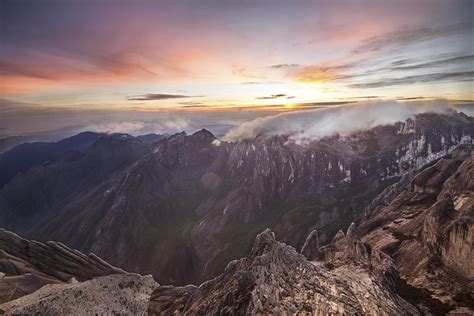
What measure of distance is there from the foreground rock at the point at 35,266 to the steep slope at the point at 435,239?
162 ft

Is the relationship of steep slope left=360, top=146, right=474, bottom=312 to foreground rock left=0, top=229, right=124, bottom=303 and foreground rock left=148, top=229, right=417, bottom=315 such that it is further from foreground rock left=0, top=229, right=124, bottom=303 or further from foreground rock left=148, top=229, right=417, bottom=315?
foreground rock left=0, top=229, right=124, bottom=303

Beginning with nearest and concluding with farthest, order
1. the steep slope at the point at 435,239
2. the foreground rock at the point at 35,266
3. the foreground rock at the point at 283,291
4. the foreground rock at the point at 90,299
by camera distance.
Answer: the foreground rock at the point at 90,299 < the foreground rock at the point at 283,291 < the foreground rock at the point at 35,266 < the steep slope at the point at 435,239

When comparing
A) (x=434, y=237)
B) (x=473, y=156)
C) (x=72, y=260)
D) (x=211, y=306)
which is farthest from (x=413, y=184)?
(x=72, y=260)

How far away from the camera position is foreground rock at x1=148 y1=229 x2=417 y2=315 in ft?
115

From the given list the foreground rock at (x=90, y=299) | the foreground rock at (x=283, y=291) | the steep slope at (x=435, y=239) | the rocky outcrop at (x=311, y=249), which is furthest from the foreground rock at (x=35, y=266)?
the steep slope at (x=435, y=239)

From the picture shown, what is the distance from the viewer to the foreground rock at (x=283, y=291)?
35062mm

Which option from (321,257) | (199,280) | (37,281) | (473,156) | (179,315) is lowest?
(199,280)

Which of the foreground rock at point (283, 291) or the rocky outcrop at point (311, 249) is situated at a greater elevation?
the foreground rock at point (283, 291)

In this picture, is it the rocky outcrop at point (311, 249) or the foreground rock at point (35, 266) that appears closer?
the foreground rock at point (35, 266)

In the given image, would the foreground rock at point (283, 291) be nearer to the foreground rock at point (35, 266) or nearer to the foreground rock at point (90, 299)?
the foreground rock at point (90, 299)

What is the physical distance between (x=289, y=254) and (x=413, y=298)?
57.9 ft

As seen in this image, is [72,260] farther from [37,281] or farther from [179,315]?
[179,315]

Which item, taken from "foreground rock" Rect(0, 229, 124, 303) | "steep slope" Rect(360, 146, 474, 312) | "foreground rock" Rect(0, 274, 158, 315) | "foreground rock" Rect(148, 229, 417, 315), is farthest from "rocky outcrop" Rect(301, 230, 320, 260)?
"foreground rock" Rect(0, 229, 124, 303)

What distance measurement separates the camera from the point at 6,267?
137 ft
